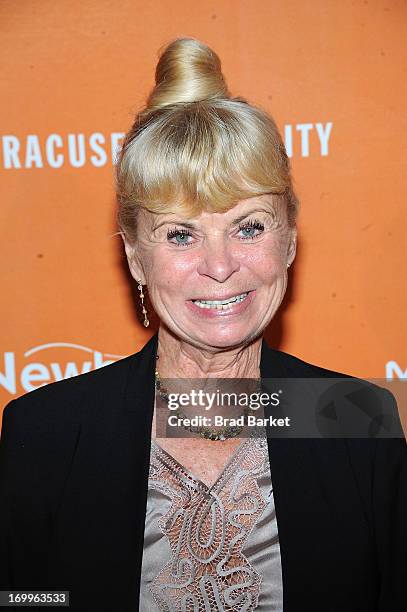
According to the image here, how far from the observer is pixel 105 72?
247 cm

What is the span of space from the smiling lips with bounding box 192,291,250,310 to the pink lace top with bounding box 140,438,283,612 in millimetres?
398

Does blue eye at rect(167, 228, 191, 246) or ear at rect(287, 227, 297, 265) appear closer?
blue eye at rect(167, 228, 191, 246)

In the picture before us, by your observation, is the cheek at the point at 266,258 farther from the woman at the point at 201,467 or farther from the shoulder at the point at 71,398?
the shoulder at the point at 71,398

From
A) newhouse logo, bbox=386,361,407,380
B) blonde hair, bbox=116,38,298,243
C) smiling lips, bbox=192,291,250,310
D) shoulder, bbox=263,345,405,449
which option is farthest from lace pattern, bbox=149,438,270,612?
newhouse logo, bbox=386,361,407,380

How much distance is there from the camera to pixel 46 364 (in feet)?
8.53

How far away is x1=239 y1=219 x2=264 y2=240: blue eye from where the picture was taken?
1.90 m

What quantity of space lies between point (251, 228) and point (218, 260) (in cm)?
13

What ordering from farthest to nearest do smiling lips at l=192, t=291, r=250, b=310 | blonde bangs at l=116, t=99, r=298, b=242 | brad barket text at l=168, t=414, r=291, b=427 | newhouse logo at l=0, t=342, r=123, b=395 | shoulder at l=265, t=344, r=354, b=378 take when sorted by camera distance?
newhouse logo at l=0, t=342, r=123, b=395 → shoulder at l=265, t=344, r=354, b=378 → brad barket text at l=168, t=414, r=291, b=427 → smiling lips at l=192, t=291, r=250, b=310 → blonde bangs at l=116, t=99, r=298, b=242

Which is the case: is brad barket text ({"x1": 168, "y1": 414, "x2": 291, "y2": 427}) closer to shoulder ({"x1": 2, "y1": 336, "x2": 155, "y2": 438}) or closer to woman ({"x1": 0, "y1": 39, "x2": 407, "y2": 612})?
woman ({"x1": 0, "y1": 39, "x2": 407, "y2": 612})

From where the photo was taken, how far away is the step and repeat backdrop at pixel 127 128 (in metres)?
2.46

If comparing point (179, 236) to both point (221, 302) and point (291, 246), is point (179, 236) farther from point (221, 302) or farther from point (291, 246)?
point (291, 246)

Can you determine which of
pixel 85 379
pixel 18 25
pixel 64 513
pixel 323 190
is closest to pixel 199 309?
pixel 85 379

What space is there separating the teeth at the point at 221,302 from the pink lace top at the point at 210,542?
1.31 feet

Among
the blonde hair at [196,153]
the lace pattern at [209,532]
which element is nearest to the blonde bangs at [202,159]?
the blonde hair at [196,153]
